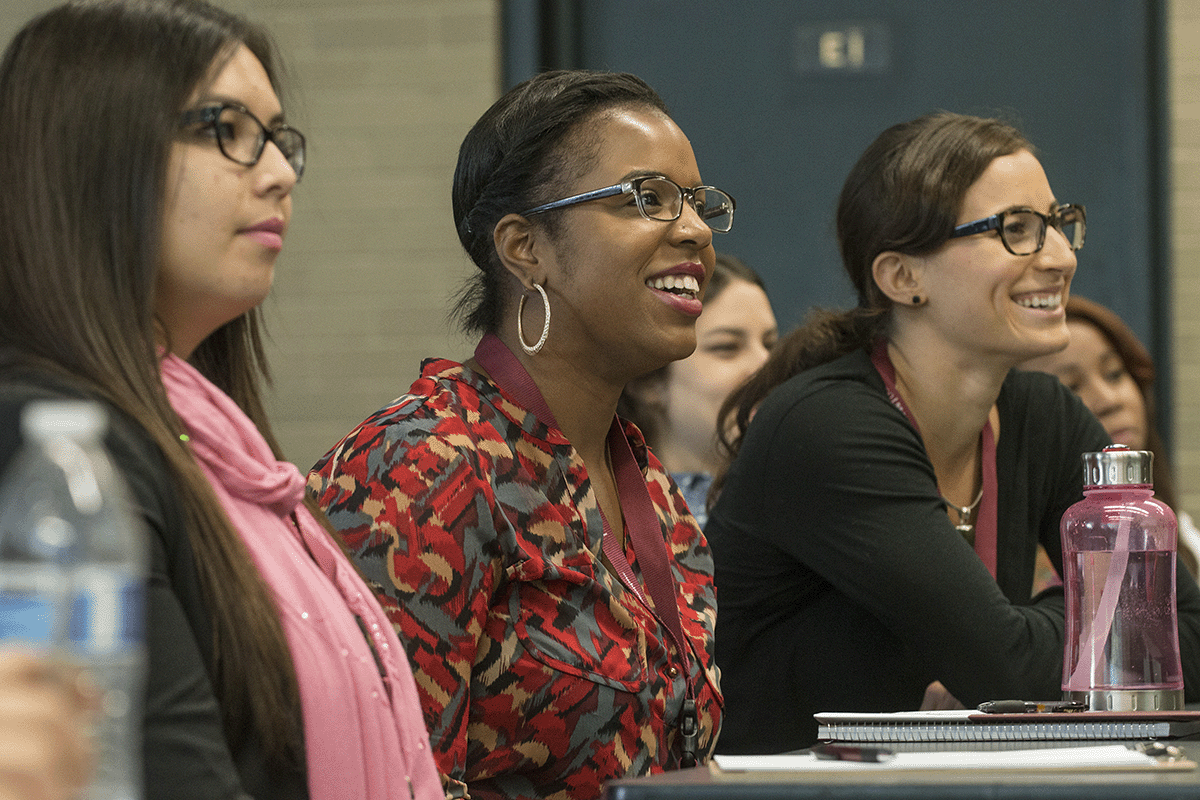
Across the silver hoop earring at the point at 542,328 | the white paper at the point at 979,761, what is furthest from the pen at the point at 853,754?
the silver hoop earring at the point at 542,328

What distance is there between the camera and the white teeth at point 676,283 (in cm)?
189

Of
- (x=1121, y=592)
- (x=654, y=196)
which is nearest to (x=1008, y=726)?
(x=1121, y=592)

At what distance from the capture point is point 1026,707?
1.55m

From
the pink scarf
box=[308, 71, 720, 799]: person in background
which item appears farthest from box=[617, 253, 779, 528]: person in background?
the pink scarf

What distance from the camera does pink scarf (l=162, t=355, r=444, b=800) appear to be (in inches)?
48.6

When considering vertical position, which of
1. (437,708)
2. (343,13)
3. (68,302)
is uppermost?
(343,13)

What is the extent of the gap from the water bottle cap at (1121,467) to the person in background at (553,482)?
53cm

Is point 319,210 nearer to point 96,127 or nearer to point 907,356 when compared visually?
point 907,356

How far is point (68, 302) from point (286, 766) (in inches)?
16.1

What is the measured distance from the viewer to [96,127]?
46.4 inches

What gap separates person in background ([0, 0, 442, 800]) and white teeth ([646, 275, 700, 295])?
2.13ft

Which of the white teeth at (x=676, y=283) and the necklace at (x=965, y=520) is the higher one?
the white teeth at (x=676, y=283)

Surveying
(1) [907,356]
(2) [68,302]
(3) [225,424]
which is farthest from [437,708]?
(1) [907,356]

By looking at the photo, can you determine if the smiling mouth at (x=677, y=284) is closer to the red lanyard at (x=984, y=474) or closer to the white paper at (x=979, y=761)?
the red lanyard at (x=984, y=474)
